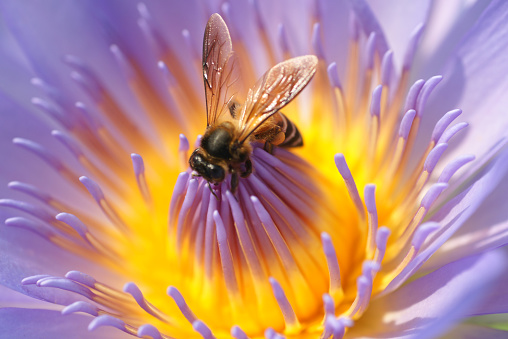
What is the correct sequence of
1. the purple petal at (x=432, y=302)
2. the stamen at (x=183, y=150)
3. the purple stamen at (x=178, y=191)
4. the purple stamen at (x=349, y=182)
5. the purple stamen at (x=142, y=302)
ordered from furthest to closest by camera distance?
the stamen at (x=183, y=150)
the purple stamen at (x=178, y=191)
the purple stamen at (x=349, y=182)
the purple stamen at (x=142, y=302)
the purple petal at (x=432, y=302)

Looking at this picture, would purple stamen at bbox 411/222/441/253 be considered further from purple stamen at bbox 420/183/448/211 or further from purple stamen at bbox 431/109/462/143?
purple stamen at bbox 431/109/462/143

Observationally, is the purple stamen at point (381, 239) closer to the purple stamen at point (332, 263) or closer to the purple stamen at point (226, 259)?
the purple stamen at point (332, 263)

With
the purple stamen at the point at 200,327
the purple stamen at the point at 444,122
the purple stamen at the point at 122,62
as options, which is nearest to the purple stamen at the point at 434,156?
the purple stamen at the point at 444,122

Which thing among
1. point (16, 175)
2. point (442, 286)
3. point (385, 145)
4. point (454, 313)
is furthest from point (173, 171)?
point (454, 313)

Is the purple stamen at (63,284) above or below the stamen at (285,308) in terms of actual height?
above

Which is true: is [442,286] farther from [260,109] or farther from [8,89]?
[8,89]

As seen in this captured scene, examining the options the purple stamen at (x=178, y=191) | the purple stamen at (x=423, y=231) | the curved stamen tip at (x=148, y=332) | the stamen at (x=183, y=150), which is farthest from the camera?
the stamen at (x=183, y=150)

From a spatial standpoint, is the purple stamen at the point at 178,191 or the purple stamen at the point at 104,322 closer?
the purple stamen at the point at 104,322
